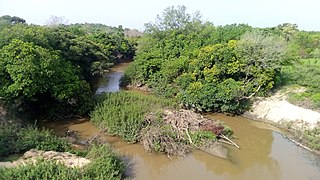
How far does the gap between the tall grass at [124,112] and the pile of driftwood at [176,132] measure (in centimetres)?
53

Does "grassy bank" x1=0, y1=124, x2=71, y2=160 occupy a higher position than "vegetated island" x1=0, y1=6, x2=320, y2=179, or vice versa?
"vegetated island" x1=0, y1=6, x2=320, y2=179

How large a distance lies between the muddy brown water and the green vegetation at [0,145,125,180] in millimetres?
1669

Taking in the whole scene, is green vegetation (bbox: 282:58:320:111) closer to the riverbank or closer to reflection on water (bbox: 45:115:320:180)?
the riverbank

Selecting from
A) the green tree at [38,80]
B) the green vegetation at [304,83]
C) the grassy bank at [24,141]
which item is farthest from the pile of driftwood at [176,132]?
the green vegetation at [304,83]

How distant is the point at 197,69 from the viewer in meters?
21.1

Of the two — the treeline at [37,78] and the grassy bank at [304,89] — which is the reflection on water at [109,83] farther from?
the grassy bank at [304,89]

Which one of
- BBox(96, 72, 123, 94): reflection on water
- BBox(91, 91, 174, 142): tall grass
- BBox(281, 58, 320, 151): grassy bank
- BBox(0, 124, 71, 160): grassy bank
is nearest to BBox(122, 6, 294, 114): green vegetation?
BBox(281, 58, 320, 151): grassy bank

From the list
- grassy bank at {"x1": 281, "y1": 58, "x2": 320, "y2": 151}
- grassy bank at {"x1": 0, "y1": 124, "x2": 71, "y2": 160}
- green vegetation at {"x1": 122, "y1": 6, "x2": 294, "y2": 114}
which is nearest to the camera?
grassy bank at {"x1": 0, "y1": 124, "x2": 71, "y2": 160}

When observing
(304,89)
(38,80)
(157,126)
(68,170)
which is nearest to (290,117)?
(304,89)

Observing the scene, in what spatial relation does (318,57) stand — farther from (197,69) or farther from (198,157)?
(198,157)

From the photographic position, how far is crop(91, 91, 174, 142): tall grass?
15344mm

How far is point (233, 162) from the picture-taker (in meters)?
14.0

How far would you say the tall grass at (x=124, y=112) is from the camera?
15.3 metres

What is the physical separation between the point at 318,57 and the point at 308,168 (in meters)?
23.1
